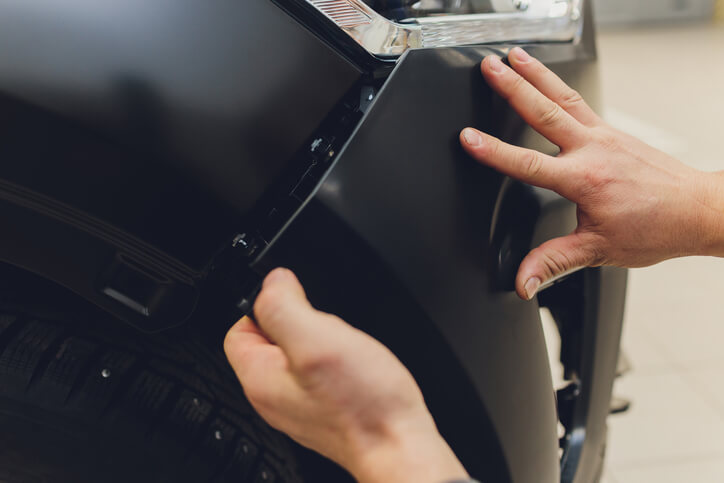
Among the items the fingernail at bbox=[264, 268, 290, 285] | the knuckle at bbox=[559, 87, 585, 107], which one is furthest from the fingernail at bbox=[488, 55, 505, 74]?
the fingernail at bbox=[264, 268, 290, 285]

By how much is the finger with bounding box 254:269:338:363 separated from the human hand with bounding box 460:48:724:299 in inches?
8.5

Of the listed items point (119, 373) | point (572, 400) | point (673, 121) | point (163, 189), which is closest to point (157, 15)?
point (163, 189)

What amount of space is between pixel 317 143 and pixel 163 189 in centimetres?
13

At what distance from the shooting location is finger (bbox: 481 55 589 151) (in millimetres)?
597

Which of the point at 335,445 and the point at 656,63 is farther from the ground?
the point at 656,63

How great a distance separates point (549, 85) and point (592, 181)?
0.11 meters

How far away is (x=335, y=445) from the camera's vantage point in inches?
18.7

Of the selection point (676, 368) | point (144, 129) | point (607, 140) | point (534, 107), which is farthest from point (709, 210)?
point (676, 368)

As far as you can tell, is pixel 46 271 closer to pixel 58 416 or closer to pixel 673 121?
pixel 58 416

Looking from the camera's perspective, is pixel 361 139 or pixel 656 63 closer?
pixel 361 139

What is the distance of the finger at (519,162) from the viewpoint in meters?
0.57

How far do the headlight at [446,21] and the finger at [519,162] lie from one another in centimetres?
10

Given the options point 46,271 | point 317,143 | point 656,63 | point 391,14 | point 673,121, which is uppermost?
point 656,63

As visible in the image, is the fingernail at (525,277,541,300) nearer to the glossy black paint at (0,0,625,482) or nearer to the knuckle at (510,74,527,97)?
the glossy black paint at (0,0,625,482)
